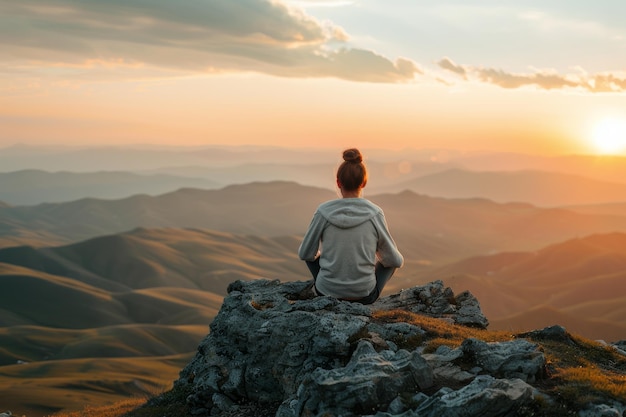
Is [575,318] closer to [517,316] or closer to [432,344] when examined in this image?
[517,316]

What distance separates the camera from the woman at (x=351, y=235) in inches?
627

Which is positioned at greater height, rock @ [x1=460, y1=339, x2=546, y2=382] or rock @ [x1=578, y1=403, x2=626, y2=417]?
rock @ [x1=460, y1=339, x2=546, y2=382]

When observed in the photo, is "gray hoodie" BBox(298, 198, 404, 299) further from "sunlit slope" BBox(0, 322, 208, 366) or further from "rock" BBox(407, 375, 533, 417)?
"sunlit slope" BBox(0, 322, 208, 366)

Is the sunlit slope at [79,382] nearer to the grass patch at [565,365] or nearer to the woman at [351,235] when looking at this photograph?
the grass patch at [565,365]

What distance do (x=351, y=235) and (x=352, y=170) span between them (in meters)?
1.73

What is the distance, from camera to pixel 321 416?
1264 cm

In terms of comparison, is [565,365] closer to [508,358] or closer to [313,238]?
[508,358]

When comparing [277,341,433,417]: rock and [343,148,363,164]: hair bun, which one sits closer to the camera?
[277,341,433,417]: rock

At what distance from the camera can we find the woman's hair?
1575 centimetres

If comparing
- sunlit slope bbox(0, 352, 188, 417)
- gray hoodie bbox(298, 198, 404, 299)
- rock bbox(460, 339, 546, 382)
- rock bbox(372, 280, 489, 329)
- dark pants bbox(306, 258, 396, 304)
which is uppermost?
gray hoodie bbox(298, 198, 404, 299)

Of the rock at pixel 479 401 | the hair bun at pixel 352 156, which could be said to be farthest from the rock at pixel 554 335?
the hair bun at pixel 352 156

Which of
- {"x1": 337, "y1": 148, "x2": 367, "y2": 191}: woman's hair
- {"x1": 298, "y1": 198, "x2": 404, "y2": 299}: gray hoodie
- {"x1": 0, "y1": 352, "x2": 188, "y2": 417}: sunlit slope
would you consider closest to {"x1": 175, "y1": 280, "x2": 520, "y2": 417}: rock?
{"x1": 298, "y1": 198, "x2": 404, "y2": 299}: gray hoodie

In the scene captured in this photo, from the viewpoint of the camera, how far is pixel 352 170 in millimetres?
15867

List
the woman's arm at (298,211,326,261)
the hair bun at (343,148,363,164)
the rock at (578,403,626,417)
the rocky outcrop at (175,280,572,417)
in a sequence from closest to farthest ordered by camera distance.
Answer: the rock at (578,403,626,417)
the rocky outcrop at (175,280,572,417)
the hair bun at (343,148,363,164)
the woman's arm at (298,211,326,261)
